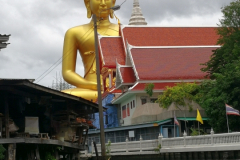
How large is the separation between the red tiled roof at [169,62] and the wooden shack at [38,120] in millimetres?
11587

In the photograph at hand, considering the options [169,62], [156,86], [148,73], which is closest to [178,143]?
[156,86]

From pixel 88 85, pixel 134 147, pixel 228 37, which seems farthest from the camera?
pixel 88 85

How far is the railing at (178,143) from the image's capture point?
19.7 meters

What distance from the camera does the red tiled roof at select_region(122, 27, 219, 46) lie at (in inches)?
1634

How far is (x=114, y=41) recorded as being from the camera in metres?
44.2

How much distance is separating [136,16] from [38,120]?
2199 inches

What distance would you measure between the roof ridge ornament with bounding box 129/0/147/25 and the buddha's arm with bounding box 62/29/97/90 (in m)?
29.0

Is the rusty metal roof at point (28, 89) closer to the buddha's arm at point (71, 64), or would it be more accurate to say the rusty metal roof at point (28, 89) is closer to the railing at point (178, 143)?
the railing at point (178, 143)

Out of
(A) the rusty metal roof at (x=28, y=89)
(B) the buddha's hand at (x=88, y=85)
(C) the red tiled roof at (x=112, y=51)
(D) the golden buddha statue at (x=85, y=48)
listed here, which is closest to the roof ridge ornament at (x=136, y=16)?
(D) the golden buddha statue at (x=85, y=48)

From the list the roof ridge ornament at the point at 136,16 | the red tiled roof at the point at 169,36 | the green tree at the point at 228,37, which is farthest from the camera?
the roof ridge ornament at the point at 136,16

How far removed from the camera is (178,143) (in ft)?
77.4

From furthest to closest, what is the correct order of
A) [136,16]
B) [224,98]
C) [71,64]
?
[136,16] < [71,64] < [224,98]

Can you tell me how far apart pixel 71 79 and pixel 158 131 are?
16334mm

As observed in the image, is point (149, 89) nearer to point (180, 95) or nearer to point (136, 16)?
point (180, 95)
